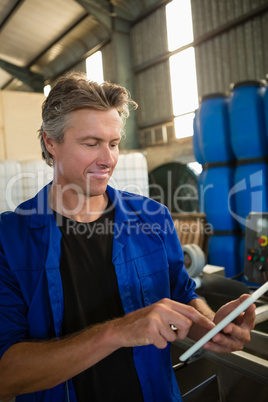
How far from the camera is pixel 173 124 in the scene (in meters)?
6.23

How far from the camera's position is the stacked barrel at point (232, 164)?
8.12ft

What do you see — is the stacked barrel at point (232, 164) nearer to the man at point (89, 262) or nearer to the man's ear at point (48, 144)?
the man at point (89, 262)

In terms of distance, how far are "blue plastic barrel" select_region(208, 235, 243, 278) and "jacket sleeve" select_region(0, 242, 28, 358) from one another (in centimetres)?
213

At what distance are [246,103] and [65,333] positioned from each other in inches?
87.7

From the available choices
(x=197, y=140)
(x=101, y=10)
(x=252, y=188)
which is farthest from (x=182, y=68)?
(x=252, y=188)

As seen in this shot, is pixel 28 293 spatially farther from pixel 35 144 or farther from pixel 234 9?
pixel 234 9

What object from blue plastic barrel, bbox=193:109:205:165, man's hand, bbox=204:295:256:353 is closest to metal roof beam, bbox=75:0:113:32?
blue plastic barrel, bbox=193:109:205:165

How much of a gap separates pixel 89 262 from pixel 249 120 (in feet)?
Result: 6.66

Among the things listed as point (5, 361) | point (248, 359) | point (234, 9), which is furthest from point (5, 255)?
point (234, 9)

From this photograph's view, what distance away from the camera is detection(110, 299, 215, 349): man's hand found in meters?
0.59

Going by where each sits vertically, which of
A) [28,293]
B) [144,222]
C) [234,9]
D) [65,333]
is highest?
[234,9]

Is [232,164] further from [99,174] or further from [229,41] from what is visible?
[229,41]

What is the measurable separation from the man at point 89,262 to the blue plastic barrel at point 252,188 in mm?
1679

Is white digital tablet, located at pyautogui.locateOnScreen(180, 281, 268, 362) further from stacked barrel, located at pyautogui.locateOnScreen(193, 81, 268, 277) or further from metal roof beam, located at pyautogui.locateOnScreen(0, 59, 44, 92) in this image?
metal roof beam, located at pyautogui.locateOnScreen(0, 59, 44, 92)
